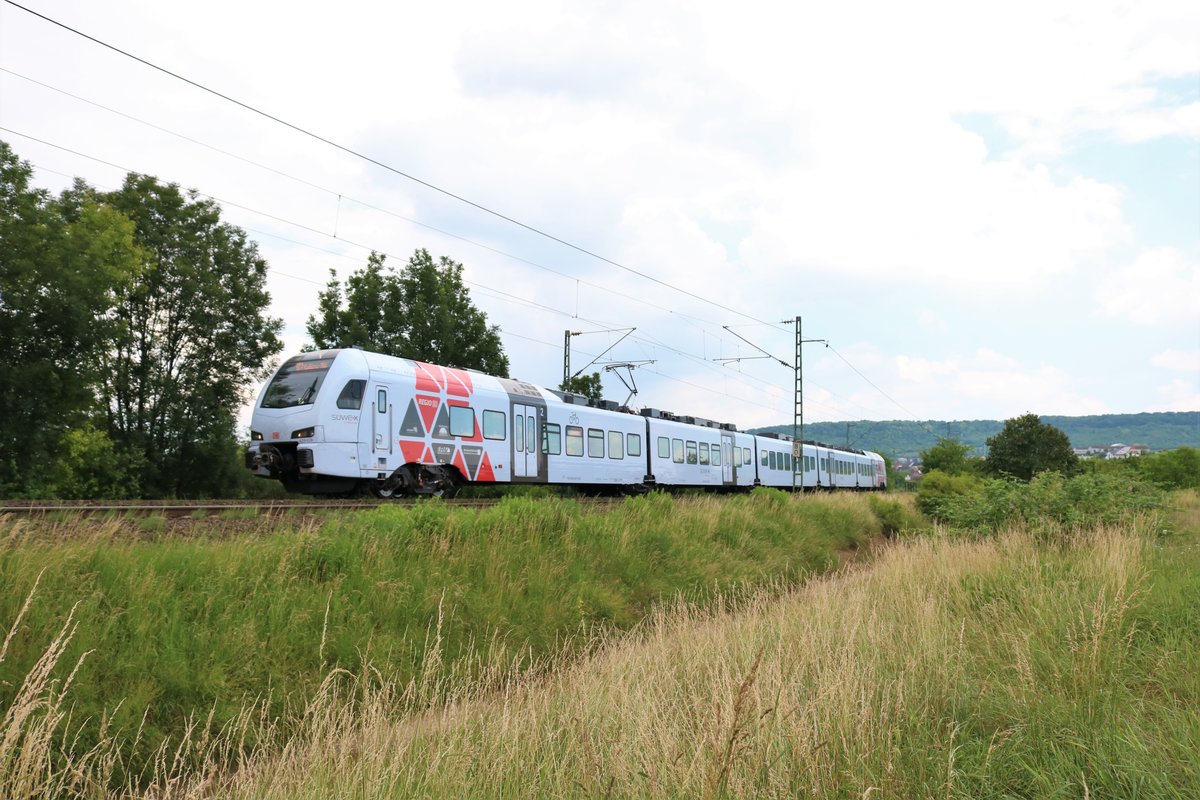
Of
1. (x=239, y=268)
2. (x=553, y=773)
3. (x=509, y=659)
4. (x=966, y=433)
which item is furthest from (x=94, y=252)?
(x=966, y=433)

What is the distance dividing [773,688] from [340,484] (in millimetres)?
11580

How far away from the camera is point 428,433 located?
16.0m

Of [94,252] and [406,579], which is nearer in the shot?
[406,579]

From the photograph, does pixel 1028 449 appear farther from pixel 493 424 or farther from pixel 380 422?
pixel 380 422

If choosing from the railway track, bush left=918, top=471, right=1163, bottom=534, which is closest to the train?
the railway track

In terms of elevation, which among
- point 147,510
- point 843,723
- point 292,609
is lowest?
point 843,723

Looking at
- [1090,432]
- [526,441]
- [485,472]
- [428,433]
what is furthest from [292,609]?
[1090,432]

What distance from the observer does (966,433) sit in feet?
549

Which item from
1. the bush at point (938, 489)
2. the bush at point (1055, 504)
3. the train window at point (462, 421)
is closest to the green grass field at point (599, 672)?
the bush at point (1055, 504)

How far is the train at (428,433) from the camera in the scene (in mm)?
14359

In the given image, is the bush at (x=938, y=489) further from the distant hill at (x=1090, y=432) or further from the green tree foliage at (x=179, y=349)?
the distant hill at (x=1090, y=432)

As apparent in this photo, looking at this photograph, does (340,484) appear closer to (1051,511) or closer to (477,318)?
(1051,511)

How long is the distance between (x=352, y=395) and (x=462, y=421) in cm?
310

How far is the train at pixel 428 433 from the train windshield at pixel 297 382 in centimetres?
3
